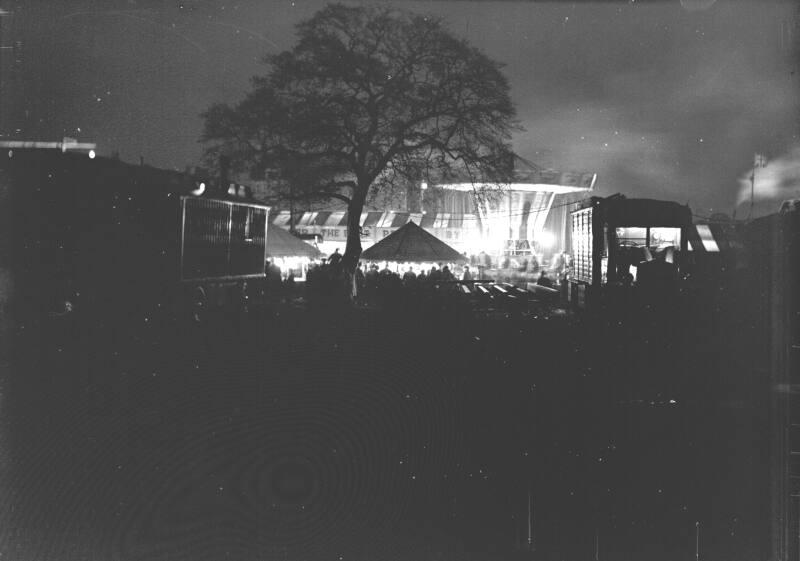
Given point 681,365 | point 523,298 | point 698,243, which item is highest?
point 698,243

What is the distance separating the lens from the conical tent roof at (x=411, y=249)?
69.9ft

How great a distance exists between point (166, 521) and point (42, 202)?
29.1ft

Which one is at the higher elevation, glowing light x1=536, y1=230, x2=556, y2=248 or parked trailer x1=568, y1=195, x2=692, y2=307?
glowing light x1=536, y1=230, x2=556, y2=248

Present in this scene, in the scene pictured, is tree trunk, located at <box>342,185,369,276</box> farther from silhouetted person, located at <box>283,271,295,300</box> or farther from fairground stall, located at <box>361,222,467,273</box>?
silhouetted person, located at <box>283,271,295,300</box>

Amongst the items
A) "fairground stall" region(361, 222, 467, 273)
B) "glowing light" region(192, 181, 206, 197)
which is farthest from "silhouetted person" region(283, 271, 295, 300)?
"glowing light" region(192, 181, 206, 197)

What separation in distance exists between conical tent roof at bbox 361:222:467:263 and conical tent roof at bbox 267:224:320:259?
2699mm

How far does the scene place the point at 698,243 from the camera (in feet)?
55.7

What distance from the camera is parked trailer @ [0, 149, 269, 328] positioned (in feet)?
37.4

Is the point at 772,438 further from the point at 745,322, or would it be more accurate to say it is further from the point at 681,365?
the point at 745,322

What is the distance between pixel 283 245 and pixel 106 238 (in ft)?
33.2

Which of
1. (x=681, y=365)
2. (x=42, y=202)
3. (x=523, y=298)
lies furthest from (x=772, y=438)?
(x=523, y=298)

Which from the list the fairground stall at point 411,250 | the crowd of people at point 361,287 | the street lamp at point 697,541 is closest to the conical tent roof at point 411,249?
the fairground stall at point 411,250

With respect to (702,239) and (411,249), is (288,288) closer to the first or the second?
(411,249)

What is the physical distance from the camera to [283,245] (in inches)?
895
